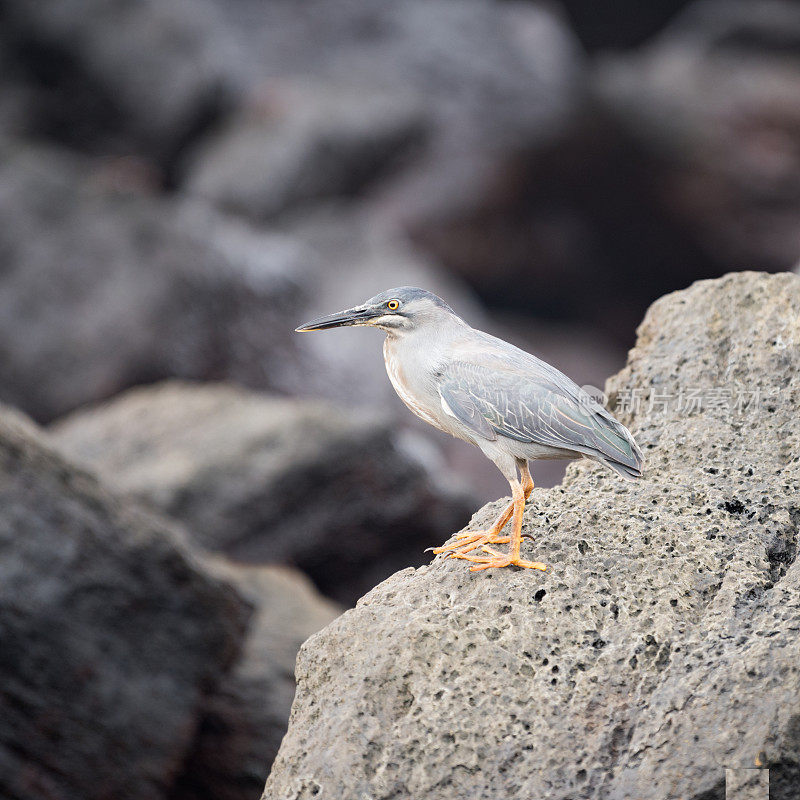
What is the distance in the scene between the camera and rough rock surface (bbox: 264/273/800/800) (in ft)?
8.27

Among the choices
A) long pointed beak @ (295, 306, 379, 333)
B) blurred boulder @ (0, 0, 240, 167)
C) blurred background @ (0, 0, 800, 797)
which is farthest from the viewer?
blurred boulder @ (0, 0, 240, 167)

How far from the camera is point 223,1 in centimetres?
1792

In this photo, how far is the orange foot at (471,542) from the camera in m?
3.13

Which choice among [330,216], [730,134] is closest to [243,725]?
[330,216]

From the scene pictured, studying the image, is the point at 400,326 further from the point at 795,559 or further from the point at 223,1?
the point at 223,1

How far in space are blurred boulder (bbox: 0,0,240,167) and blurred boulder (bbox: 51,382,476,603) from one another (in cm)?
750

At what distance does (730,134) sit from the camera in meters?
14.1

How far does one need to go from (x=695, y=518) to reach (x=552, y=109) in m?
13.7

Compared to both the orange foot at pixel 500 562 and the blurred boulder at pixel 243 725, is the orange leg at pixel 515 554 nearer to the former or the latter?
the orange foot at pixel 500 562

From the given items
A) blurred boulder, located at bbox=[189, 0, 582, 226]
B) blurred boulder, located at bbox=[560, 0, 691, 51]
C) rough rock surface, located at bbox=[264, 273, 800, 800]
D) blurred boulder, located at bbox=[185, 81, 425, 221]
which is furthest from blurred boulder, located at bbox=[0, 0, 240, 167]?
rough rock surface, located at bbox=[264, 273, 800, 800]

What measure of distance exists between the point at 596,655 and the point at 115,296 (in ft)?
24.8

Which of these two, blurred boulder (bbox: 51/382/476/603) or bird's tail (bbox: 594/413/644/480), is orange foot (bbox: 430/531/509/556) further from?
blurred boulder (bbox: 51/382/476/603)

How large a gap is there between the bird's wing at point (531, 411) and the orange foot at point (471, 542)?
371mm

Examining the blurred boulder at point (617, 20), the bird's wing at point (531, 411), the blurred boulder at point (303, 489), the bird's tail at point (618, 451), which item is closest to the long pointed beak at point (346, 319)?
the bird's wing at point (531, 411)
